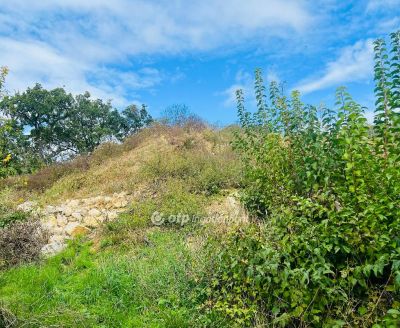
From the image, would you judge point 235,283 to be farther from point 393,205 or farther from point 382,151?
point 382,151

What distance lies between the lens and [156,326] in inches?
153

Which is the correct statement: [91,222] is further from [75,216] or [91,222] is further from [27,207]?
[27,207]

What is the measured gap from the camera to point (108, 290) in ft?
15.7

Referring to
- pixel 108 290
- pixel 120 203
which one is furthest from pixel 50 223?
pixel 108 290

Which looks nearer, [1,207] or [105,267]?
[105,267]

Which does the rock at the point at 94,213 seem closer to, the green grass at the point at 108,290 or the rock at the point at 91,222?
the rock at the point at 91,222

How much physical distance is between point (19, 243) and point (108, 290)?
3.18 meters

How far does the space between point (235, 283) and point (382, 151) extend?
7.29 ft

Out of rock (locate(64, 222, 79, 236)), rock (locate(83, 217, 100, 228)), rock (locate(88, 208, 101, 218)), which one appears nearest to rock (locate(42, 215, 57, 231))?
rock (locate(64, 222, 79, 236))

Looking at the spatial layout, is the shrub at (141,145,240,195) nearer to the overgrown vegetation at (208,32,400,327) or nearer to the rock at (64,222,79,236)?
the rock at (64,222,79,236)

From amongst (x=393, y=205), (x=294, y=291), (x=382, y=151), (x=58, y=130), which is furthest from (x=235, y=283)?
(x=58, y=130)

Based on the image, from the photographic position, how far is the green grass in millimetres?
3979

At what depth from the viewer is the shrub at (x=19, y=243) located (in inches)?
260

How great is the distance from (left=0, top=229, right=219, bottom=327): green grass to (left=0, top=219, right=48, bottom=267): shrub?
53 centimetres
